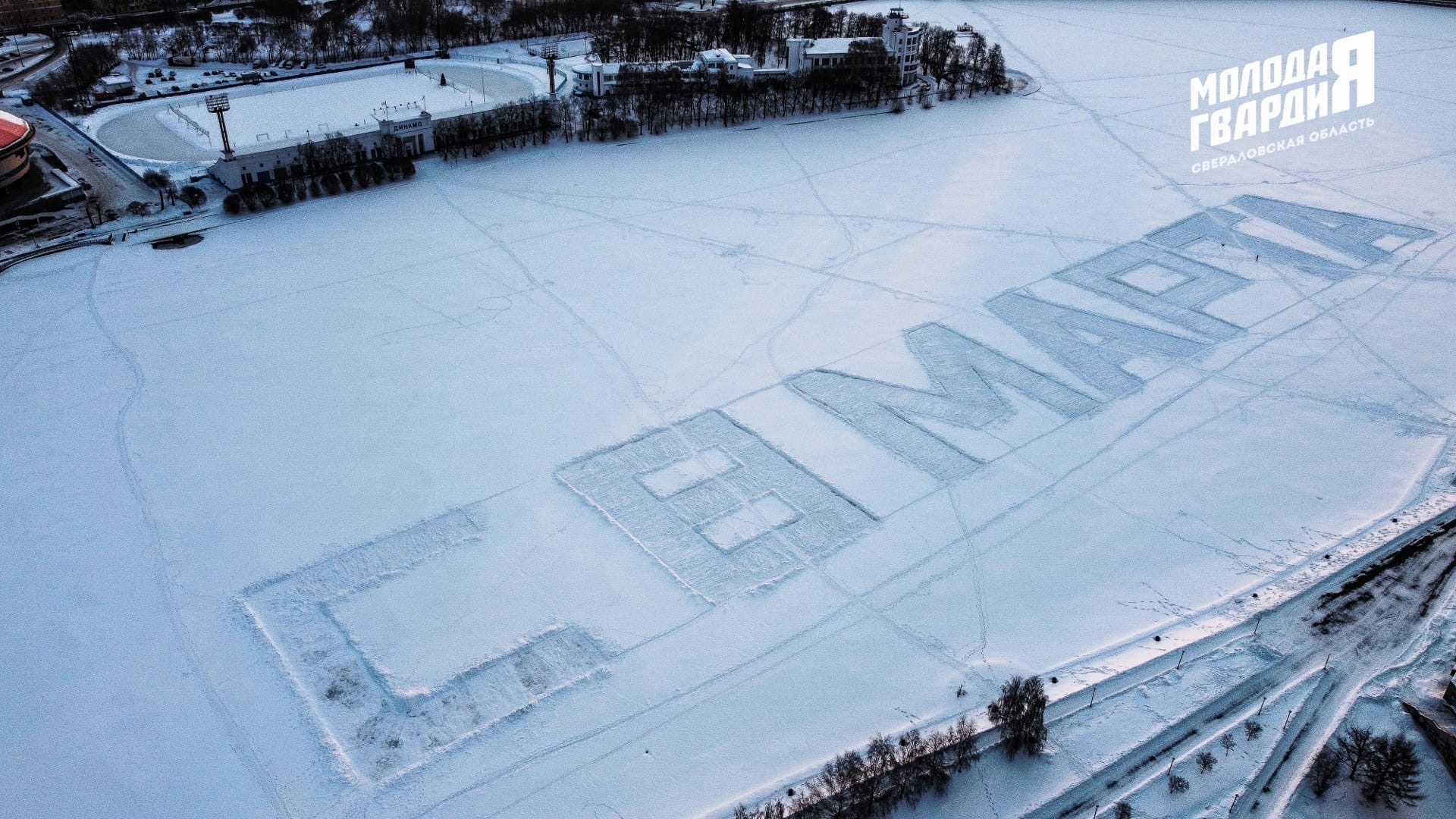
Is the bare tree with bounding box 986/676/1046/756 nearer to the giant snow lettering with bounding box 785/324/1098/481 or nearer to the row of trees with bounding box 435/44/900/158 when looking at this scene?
the giant snow lettering with bounding box 785/324/1098/481

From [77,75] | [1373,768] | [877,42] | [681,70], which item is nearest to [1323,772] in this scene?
[1373,768]

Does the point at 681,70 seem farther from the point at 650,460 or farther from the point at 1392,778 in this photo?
the point at 1392,778

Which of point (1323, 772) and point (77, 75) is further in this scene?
point (77, 75)

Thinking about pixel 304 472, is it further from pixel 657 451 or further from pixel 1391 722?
pixel 1391 722

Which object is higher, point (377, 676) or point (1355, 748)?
point (377, 676)

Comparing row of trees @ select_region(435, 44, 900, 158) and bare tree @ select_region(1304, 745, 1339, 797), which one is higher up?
row of trees @ select_region(435, 44, 900, 158)

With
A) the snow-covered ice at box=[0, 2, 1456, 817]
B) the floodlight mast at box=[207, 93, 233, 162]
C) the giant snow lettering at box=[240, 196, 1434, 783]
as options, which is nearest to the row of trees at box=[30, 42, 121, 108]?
the floodlight mast at box=[207, 93, 233, 162]

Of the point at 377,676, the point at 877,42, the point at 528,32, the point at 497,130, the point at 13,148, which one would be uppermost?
the point at 528,32

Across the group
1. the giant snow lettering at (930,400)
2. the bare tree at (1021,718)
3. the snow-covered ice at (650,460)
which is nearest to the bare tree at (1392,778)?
the snow-covered ice at (650,460)
